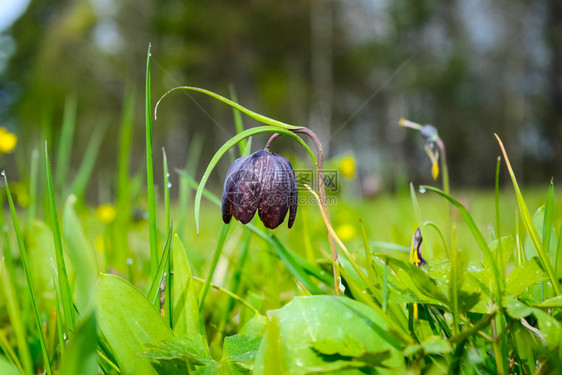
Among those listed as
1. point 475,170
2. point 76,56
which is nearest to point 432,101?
point 475,170

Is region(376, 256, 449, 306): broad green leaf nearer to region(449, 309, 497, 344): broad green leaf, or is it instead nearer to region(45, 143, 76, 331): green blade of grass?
region(449, 309, 497, 344): broad green leaf

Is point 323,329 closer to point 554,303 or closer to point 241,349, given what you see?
point 241,349

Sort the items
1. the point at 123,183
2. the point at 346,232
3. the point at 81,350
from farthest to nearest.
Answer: the point at 346,232, the point at 123,183, the point at 81,350

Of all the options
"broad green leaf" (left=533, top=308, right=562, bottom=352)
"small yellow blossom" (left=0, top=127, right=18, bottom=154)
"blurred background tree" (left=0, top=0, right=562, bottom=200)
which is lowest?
"broad green leaf" (left=533, top=308, right=562, bottom=352)

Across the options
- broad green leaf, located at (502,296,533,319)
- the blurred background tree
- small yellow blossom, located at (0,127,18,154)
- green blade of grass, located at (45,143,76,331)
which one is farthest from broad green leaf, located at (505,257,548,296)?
the blurred background tree

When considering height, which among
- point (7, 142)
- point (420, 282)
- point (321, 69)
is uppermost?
point (321, 69)

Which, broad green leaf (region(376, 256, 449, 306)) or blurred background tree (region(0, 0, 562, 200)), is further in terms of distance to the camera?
blurred background tree (region(0, 0, 562, 200))

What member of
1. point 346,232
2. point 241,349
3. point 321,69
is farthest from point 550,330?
point 321,69
